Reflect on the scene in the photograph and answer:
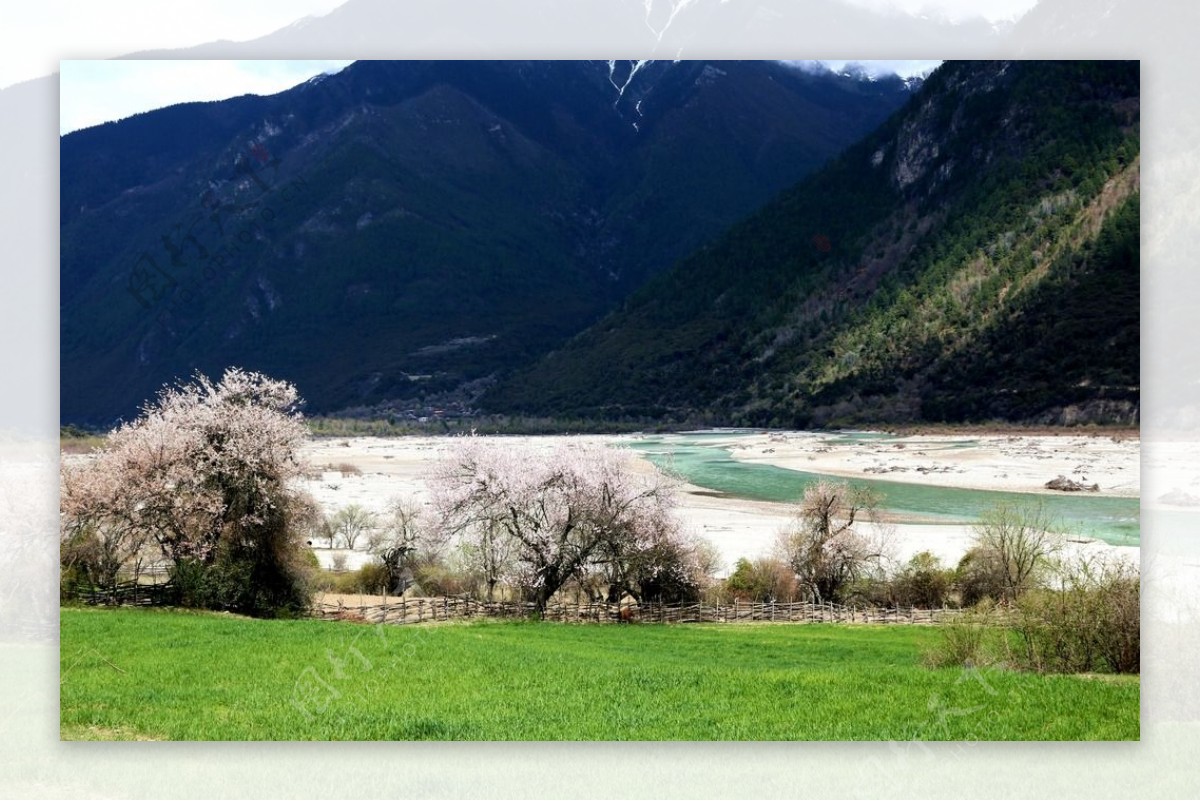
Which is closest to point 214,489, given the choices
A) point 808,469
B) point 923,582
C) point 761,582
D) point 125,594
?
point 125,594

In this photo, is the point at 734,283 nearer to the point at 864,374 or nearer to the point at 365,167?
the point at 864,374

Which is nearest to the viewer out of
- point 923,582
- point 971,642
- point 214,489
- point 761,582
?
point 971,642

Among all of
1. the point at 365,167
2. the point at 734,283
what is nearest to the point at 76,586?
the point at 734,283

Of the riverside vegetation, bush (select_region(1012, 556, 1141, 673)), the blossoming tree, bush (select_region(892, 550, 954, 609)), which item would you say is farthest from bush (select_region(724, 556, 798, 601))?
the blossoming tree

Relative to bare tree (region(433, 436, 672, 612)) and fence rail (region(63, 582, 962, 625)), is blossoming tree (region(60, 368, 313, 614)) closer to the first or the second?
fence rail (region(63, 582, 962, 625))

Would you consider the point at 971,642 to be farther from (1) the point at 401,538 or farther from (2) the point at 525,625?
(1) the point at 401,538

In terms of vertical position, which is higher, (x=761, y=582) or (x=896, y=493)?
(x=896, y=493)
